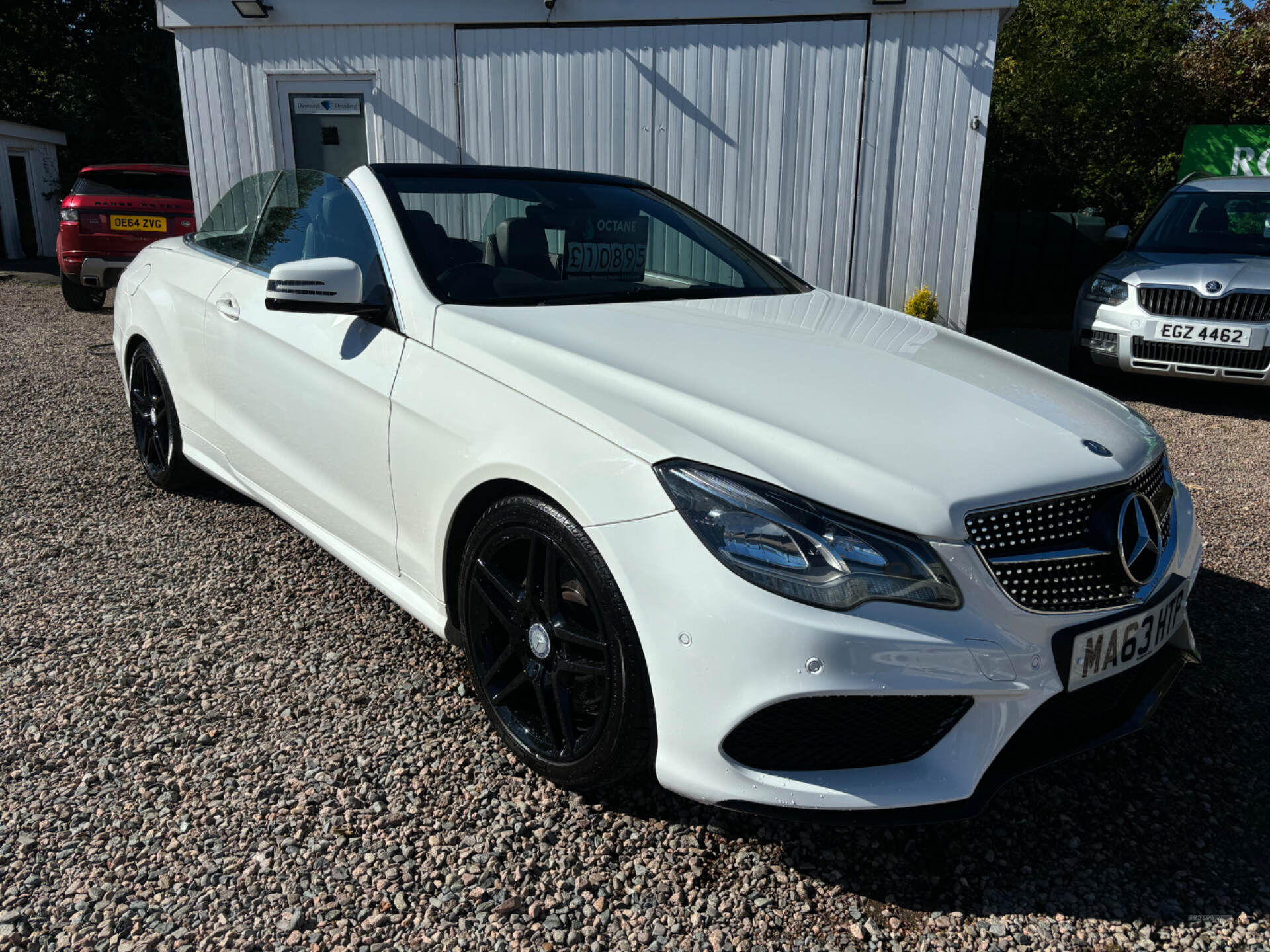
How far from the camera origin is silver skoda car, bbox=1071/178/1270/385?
6.40 m

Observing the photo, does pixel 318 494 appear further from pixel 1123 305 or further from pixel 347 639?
pixel 1123 305

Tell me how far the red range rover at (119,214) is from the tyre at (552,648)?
9.00 m

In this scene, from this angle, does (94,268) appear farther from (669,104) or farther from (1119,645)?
(1119,645)

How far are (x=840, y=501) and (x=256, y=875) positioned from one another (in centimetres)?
146

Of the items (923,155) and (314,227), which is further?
(923,155)

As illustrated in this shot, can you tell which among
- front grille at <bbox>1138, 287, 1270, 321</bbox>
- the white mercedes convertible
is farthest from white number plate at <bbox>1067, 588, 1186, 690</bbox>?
front grille at <bbox>1138, 287, 1270, 321</bbox>

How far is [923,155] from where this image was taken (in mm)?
8281

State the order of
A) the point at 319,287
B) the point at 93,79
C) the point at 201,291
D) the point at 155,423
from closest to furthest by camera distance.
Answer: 1. the point at 319,287
2. the point at 201,291
3. the point at 155,423
4. the point at 93,79

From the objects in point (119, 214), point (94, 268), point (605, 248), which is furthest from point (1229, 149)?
point (94, 268)

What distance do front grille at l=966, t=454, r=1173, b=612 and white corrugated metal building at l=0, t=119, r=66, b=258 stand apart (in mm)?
21016

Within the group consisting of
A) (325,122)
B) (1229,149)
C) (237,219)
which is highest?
(1229,149)

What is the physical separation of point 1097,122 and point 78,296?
15539 mm

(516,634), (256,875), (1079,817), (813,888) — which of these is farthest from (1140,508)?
(256,875)

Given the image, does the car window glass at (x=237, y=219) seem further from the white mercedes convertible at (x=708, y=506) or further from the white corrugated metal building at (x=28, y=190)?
the white corrugated metal building at (x=28, y=190)
